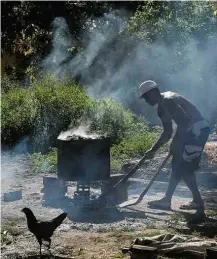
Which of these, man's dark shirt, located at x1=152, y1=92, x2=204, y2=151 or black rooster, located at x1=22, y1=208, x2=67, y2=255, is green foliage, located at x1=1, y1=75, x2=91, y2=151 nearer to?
man's dark shirt, located at x1=152, y1=92, x2=204, y2=151

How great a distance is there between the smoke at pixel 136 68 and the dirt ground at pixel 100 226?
9.28 meters

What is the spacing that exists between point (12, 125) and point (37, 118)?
33.4 inches

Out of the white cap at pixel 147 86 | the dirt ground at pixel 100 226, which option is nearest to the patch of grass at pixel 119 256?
the dirt ground at pixel 100 226

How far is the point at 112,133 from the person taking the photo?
547 inches

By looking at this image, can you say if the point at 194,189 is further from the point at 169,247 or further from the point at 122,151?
the point at 122,151

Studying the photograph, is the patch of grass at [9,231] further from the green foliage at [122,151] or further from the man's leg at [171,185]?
the green foliage at [122,151]

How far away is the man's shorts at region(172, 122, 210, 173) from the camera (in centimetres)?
739

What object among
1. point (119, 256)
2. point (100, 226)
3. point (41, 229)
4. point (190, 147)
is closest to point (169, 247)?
point (119, 256)

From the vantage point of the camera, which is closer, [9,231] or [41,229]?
[41,229]

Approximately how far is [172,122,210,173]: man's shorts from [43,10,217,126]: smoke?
9.84 metres

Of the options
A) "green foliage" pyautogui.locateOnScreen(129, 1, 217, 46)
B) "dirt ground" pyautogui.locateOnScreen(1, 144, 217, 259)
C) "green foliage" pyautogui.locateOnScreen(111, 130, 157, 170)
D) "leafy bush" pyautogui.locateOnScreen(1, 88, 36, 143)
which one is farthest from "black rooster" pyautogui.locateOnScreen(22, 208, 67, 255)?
"green foliage" pyautogui.locateOnScreen(129, 1, 217, 46)

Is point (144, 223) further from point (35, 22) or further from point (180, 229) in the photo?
point (35, 22)

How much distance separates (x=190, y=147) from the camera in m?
7.40

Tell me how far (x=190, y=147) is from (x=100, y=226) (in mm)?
1909
